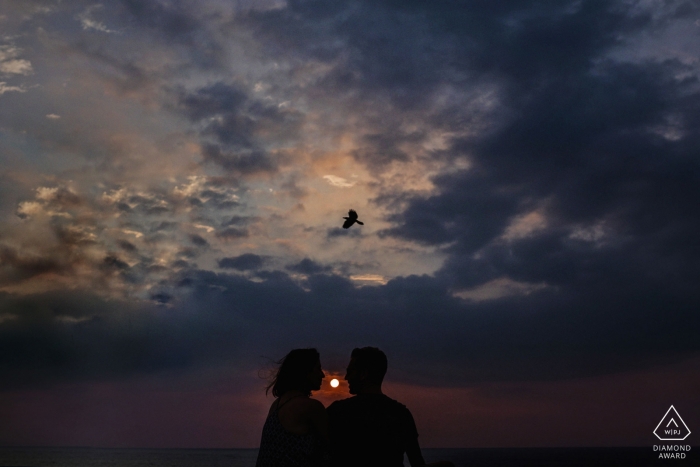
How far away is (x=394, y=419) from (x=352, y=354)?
2.09ft

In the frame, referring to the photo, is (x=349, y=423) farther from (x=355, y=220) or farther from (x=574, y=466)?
(x=574, y=466)

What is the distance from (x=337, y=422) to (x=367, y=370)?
489 millimetres

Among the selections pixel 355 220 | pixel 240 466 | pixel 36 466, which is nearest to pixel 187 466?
pixel 240 466

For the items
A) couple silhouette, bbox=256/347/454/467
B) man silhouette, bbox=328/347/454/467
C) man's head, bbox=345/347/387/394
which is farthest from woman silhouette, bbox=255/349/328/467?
man's head, bbox=345/347/387/394

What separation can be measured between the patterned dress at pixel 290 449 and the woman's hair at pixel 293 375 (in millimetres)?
235

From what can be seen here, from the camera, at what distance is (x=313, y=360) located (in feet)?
15.6

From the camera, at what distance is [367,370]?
4.79 metres

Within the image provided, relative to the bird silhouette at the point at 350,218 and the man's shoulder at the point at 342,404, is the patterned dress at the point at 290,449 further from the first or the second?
the bird silhouette at the point at 350,218

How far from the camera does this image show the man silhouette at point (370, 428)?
4602mm

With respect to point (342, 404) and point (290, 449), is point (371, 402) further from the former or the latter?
point (290, 449)

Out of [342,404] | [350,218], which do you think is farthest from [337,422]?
[350,218]

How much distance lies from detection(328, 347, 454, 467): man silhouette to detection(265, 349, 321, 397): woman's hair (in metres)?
0.38

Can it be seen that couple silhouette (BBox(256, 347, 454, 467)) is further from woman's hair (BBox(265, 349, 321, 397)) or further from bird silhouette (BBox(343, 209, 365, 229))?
bird silhouette (BBox(343, 209, 365, 229))

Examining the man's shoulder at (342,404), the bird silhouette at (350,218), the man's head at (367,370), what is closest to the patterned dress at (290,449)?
the man's shoulder at (342,404)
